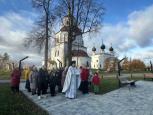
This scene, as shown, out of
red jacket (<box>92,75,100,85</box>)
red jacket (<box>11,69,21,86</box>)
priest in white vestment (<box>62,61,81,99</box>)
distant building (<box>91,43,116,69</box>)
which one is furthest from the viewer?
distant building (<box>91,43,116,69</box>)

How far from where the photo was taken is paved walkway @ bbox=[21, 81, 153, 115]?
1190 centimetres

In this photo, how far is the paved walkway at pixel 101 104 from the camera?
39.0 feet

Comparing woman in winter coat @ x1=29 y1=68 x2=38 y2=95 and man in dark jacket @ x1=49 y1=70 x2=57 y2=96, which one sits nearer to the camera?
man in dark jacket @ x1=49 y1=70 x2=57 y2=96

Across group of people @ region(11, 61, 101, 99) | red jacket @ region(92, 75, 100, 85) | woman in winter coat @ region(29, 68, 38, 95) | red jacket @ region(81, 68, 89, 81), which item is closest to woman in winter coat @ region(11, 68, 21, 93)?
group of people @ region(11, 61, 101, 99)

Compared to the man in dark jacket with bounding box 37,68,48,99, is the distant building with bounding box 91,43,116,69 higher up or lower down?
higher up

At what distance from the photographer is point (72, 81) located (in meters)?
15.8

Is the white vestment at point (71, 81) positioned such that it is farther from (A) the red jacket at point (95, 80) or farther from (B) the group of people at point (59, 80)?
(A) the red jacket at point (95, 80)

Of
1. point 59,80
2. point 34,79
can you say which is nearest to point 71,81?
point 59,80

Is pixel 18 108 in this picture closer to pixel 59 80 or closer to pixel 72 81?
pixel 72 81

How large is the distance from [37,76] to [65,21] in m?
9.78

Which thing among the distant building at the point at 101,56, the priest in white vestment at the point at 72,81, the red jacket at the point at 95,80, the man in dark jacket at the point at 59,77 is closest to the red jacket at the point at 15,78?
the man in dark jacket at the point at 59,77

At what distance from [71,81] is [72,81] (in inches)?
2.2

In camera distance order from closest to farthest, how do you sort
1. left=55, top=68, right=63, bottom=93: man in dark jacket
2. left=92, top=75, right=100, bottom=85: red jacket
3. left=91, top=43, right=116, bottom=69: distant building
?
1. left=55, top=68, right=63, bottom=93: man in dark jacket
2. left=92, top=75, right=100, bottom=85: red jacket
3. left=91, top=43, right=116, bottom=69: distant building

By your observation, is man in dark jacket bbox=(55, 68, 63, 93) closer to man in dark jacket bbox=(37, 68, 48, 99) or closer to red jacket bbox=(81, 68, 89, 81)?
man in dark jacket bbox=(37, 68, 48, 99)
